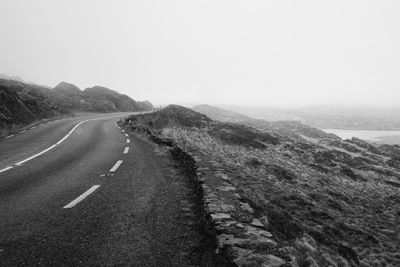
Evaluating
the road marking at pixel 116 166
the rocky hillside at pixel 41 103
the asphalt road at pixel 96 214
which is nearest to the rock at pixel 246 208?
the asphalt road at pixel 96 214

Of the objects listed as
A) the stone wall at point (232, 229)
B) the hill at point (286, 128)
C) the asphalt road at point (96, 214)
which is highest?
the stone wall at point (232, 229)

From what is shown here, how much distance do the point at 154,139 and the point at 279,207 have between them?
11.3 meters

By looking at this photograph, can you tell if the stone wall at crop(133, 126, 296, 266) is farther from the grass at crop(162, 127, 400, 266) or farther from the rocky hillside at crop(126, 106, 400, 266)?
the grass at crop(162, 127, 400, 266)

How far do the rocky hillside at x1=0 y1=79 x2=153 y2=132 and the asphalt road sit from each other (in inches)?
738

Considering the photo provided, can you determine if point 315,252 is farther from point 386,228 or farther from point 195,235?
point 386,228

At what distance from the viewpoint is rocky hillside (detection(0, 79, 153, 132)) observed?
29.0 m

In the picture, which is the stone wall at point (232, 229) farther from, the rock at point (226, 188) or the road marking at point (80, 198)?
the road marking at point (80, 198)

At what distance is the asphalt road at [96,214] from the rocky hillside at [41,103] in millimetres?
18751

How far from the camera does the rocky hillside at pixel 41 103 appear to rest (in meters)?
29.0

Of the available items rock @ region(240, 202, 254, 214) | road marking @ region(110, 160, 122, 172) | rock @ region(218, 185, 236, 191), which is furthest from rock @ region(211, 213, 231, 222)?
road marking @ region(110, 160, 122, 172)

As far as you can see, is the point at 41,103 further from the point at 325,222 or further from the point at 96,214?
the point at 325,222

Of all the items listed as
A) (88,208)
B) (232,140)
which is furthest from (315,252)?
(232,140)

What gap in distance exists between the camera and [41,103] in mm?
41625

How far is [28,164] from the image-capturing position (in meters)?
11.5
